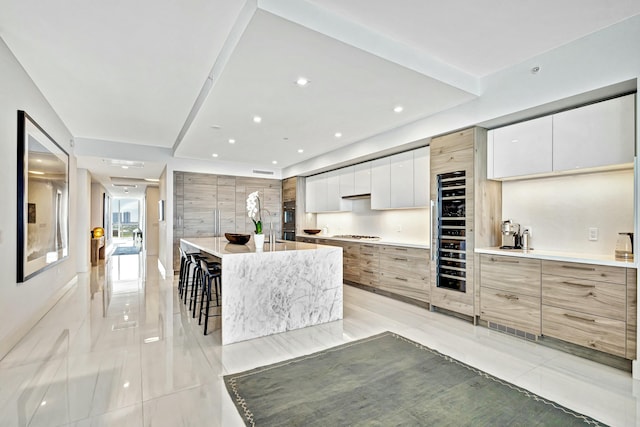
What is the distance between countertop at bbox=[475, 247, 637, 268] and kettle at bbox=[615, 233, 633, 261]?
68 millimetres

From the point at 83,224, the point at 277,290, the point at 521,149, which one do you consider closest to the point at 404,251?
the point at 521,149

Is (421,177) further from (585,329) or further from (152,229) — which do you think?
(152,229)

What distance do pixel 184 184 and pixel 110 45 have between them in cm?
453

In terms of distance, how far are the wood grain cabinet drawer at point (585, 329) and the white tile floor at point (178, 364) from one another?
16cm

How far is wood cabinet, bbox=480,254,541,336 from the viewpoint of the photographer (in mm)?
3135

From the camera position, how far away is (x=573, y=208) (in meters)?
3.28

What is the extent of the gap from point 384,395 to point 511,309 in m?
1.93

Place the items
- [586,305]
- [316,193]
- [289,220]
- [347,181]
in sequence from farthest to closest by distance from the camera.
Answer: [289,220] → [316,193] → [347,181] → [586,305]

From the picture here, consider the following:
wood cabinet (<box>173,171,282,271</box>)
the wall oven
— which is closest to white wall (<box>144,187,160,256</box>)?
wood cabinet (<box>173,171,282,271</box>)

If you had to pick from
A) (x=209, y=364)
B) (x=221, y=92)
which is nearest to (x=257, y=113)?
(x=221, y=92)

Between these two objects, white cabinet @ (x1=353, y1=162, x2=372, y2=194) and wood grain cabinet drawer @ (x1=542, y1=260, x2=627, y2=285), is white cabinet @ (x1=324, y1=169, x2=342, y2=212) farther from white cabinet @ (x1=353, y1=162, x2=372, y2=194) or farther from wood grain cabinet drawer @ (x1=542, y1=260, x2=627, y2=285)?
wood grain cabinet drawer @ (x1=542, y1=260, x2=627, y2=285)

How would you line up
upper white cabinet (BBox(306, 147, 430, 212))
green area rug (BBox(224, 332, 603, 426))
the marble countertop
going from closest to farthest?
green area rug (BBox(224, 332, 603, 426)) < the marble countertop < upper white cabinet (BBox(306, 147, 430, 212))

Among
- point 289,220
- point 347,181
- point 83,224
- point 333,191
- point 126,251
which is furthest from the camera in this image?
point 126,251

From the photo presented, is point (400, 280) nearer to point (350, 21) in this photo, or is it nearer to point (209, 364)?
point (209, 364)
